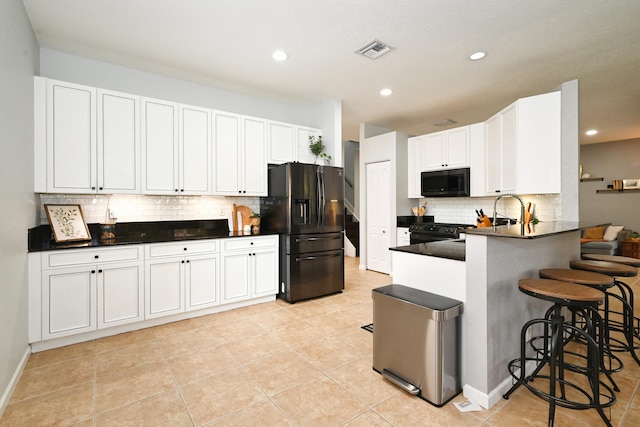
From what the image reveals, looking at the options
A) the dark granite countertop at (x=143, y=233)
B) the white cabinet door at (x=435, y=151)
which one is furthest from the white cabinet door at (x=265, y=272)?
the white cabinet door at (x=435, y=151)

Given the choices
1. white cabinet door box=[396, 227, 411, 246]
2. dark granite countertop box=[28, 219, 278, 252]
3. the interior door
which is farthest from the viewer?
the interior door

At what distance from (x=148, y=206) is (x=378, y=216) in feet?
12.5

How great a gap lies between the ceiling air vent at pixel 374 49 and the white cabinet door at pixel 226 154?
1806mm

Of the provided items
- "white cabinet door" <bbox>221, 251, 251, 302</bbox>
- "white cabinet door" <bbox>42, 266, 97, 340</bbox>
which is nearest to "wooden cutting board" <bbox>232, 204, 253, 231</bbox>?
"white cabinet door" <bbox>221, 251, 251, 302</bbox>

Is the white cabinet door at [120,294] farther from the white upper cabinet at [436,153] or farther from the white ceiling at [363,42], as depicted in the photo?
the white upper cabinet at [436,153]

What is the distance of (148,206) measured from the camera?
3.69 metres

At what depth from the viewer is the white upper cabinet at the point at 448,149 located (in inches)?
189

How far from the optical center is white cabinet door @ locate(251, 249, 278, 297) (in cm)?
388

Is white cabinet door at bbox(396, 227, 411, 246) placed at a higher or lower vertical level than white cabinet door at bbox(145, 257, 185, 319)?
higher

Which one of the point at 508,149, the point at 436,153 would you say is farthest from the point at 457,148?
the point at 508,149

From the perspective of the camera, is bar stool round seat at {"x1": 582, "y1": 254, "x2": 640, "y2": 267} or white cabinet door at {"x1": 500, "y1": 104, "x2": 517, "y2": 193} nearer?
bar stool round seat at {"x1": 582, "y1": 254, "x2": 640, "y2": 267}

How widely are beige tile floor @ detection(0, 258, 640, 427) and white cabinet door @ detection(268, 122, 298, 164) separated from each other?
2.33 meters

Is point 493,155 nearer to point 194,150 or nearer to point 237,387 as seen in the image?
point 194,150

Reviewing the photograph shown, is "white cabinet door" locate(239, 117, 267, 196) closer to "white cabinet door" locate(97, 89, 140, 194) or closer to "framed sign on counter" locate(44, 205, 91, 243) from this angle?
"white cabinet door" locate(97, 89, 140, 194)
